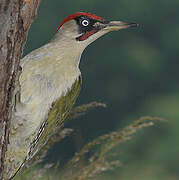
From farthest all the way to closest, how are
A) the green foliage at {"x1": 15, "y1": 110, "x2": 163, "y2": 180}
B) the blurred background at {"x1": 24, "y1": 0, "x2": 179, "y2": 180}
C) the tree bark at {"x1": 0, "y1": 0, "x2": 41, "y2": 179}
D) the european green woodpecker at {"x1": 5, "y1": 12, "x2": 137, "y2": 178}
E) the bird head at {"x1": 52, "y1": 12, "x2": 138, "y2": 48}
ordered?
the blurred background at {"x1": 24, "y1": 0, "x2": 179, "y2": 180}
the green foliage at {"x1": 15, "y1": 110, "x2": 163, "y2": 180}
the bird head at {"x1": 52, "y1": 12, "x2": 138, "y2": 48}
the european green woodpecker at {"x1": 5, "y1": 12, "x2": 137, "y2": 178}
the tree bark at {"x1": 0, "y1": 0, "x2": 41, "y2": 179}

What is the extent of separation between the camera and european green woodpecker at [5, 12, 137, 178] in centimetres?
129

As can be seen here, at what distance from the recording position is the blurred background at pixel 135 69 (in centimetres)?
1215

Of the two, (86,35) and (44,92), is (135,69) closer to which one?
(86,35)

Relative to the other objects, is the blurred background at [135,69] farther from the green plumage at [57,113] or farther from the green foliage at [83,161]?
the green plumage at [57,113]

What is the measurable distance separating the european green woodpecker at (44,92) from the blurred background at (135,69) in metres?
10.0

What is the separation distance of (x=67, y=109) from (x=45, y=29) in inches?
429

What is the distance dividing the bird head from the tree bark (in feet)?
1.93

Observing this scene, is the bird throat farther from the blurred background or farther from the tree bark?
the blurred background

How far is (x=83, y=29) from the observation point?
5.15ft

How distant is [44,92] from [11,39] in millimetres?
419

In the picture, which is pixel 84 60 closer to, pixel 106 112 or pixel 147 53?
pixel 106 112

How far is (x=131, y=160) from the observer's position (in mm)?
11586

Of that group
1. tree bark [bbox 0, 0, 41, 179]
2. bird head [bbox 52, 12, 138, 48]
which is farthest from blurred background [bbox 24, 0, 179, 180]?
tree bark [bbox 0, 0, 41, 179]

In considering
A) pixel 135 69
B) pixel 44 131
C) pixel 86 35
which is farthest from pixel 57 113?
pixel 135 69
